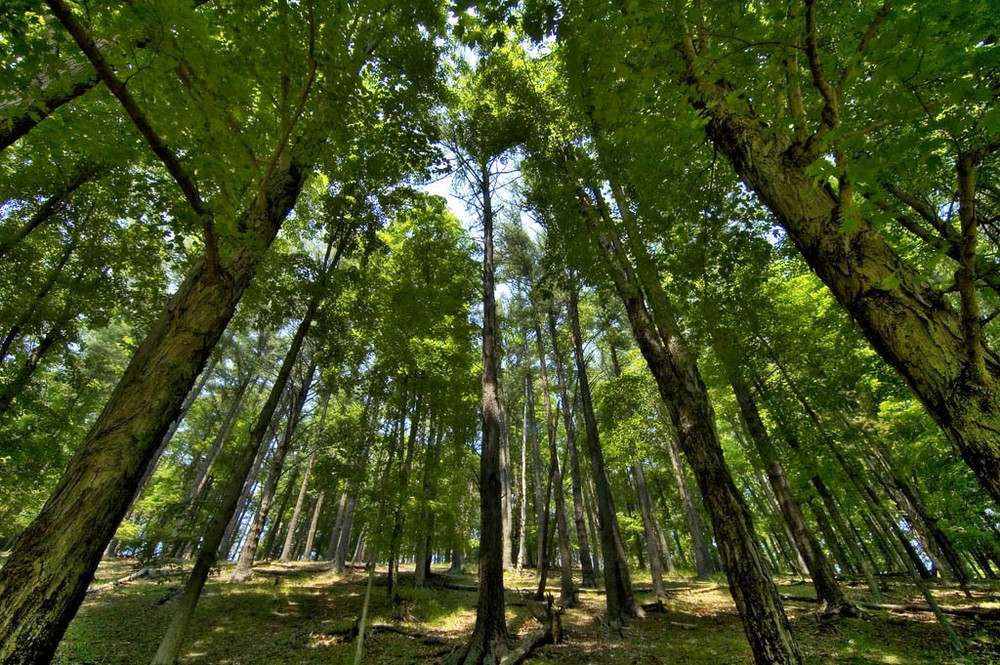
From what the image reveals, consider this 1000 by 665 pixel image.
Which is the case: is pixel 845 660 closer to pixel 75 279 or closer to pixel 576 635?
pixel 576 635

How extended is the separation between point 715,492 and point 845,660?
13.2ft

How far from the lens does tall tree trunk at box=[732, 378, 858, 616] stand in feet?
23.8

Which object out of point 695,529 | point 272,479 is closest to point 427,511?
point 272,479

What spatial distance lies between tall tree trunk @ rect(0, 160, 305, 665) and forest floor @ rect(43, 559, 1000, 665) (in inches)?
191

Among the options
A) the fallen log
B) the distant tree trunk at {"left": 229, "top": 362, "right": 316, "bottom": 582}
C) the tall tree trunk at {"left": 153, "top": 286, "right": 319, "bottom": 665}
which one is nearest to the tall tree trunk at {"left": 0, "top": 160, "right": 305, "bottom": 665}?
the tall tree trunk at {"left": 153, "top": 286, "right": 319, "bottom": 665}

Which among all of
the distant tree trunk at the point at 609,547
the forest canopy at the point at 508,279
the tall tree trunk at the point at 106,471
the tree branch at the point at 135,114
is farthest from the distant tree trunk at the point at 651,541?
the tree branch at the point at 135,114

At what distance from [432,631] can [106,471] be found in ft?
23.3

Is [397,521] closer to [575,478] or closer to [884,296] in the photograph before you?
[575,478]

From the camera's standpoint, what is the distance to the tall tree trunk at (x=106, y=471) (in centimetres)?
190

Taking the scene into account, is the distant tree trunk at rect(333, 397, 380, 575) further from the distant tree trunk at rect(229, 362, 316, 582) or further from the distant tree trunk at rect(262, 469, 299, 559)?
the distant tree trunk at rect(262, 469, 299, 559)

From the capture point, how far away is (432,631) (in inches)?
286

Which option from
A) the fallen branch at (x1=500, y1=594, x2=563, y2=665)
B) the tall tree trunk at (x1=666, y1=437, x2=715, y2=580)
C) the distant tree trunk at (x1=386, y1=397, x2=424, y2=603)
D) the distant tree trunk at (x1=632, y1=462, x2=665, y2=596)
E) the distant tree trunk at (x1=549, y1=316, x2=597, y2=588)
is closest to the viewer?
the fallen branch at (x1=500, y1=594, x2=563, y2=665)

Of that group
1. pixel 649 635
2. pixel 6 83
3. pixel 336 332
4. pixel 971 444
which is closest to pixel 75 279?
pixel 336 332

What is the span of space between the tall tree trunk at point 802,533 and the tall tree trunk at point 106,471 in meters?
8.33
